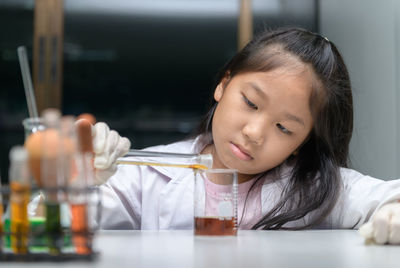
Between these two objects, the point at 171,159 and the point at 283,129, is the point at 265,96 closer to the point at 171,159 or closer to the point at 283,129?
the point at 283,129

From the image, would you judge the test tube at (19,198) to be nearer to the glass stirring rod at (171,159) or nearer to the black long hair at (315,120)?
the glass stirring rod at (171,159)

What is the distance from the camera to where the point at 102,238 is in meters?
0.81

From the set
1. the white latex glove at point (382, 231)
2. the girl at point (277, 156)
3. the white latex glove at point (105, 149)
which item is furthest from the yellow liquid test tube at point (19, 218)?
the girl at point (277, 156)

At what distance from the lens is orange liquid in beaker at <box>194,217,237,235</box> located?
864mm

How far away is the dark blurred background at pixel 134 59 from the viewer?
303 cm

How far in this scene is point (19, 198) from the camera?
61cm

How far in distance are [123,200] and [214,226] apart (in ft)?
1.50

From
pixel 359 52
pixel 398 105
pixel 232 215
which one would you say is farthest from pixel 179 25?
pixel 232 215

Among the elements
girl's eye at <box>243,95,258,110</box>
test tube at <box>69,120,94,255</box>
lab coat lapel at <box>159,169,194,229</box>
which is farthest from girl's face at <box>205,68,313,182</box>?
test tube at <box>69,120,94,255</box>

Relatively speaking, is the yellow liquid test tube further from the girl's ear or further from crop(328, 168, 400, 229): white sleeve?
the girl's ear

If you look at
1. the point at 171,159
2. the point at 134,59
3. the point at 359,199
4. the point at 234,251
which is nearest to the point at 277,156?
the point at 359,199

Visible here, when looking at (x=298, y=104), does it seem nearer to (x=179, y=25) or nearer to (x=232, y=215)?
(x=232, y=215)

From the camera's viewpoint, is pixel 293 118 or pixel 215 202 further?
pixel 293 118

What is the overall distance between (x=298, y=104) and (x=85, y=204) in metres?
0.74
